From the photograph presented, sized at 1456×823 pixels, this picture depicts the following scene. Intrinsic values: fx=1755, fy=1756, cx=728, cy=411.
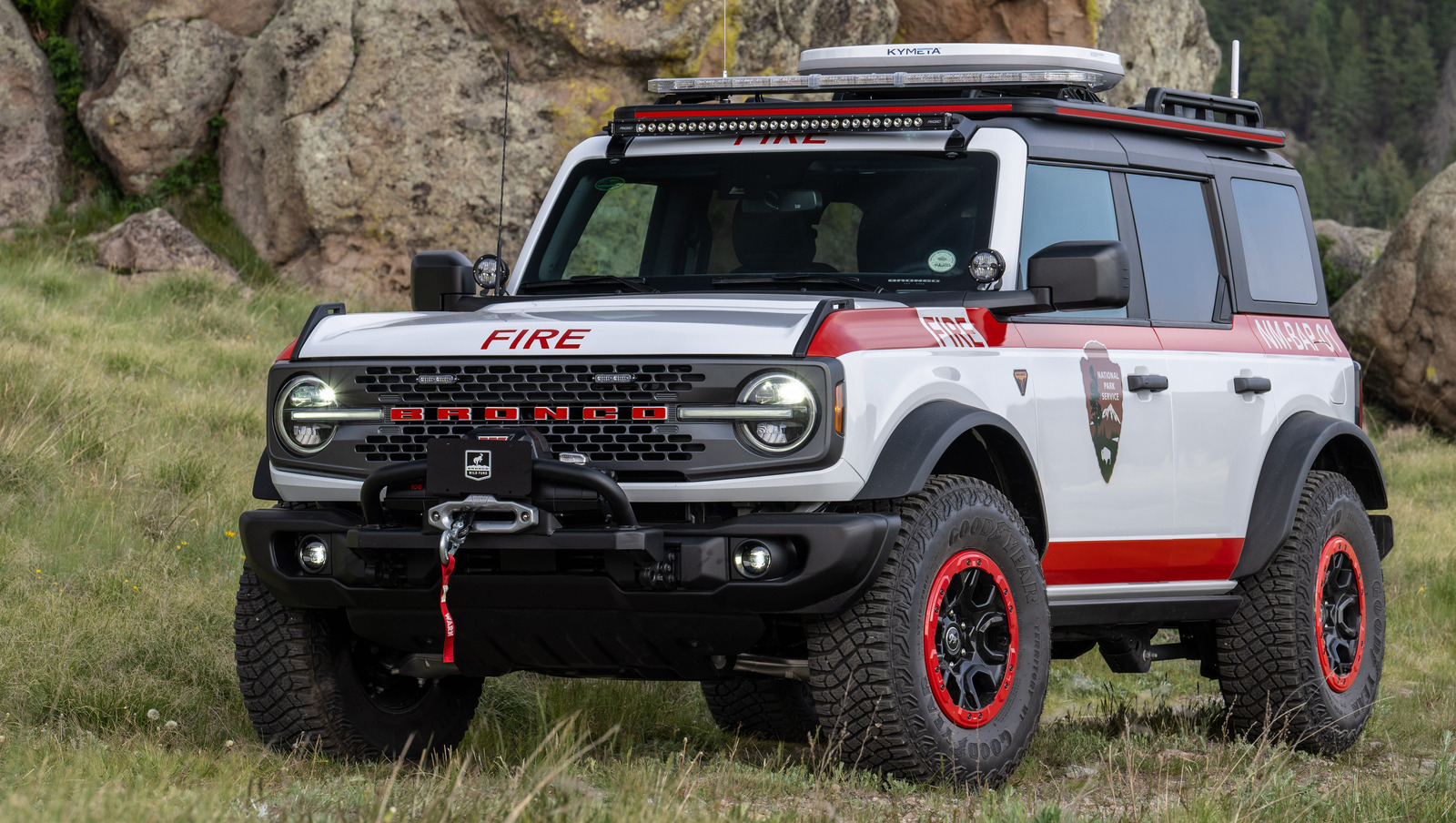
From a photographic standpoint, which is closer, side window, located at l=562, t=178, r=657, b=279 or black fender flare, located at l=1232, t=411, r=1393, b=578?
side window, located at l=562, t=178, r=657, b=279

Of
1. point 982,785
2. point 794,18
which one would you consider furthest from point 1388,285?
point 982,785

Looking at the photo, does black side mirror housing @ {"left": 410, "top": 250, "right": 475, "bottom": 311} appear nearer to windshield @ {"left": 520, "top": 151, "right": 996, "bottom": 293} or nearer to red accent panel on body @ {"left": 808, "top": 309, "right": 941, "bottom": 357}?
windshield @ {"left": 520, "top": 151, "right": 996, "bottom": 293}

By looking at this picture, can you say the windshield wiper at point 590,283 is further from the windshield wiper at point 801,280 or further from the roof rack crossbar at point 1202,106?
the roof rack crossbar at point 1202,106

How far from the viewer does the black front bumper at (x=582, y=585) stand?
4.59m

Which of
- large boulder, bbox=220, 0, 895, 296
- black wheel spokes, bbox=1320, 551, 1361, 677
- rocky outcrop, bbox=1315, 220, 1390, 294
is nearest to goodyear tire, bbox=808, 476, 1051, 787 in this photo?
black wheel spokes, bbox=1320, 551, 1361, 677

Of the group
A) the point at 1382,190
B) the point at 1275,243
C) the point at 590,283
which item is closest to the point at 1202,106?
the point at 1275,243

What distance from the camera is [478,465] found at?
4.62m

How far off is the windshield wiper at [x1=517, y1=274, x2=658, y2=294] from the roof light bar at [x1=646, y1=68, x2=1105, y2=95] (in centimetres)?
86

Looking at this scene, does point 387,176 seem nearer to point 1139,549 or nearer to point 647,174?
point 647,174

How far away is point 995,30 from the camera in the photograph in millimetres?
18234

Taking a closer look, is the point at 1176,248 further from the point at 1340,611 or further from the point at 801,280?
the point at 801,280

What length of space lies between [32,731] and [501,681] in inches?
86.9

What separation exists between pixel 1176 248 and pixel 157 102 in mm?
11436

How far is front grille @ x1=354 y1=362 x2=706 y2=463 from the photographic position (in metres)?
4.71
